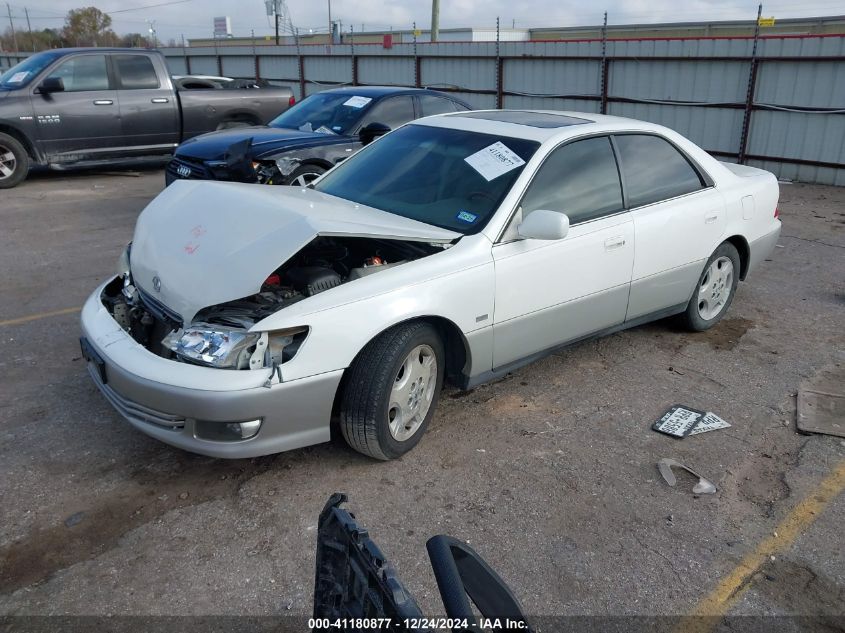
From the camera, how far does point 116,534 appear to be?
309 centimetres

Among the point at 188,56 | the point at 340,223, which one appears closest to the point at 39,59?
the point at 340,223

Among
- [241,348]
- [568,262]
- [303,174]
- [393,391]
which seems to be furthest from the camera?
[303,174]

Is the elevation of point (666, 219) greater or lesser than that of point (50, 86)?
lesser

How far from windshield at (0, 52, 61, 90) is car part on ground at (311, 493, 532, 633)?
1102 cm

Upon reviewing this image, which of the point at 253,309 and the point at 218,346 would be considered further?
the point at 253,309

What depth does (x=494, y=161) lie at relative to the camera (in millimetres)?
4215

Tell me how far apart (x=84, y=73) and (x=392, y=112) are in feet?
17.7

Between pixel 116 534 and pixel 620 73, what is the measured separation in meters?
12.7

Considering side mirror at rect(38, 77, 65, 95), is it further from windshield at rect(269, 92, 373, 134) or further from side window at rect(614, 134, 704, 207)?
side window at rect(614, 134, 704, 207)

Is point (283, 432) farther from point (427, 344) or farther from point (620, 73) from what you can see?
point (620, 73)

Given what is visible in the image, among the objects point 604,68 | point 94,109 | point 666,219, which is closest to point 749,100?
point 604,68

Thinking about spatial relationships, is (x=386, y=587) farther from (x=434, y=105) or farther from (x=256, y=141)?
(x=434, y=105)

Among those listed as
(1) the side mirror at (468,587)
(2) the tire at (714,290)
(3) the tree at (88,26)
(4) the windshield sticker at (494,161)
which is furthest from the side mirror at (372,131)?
(3) the tree at (88,26)

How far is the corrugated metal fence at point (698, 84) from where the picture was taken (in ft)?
37.4
